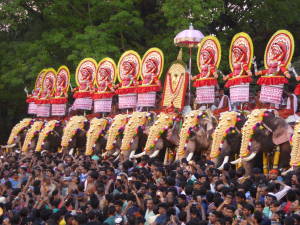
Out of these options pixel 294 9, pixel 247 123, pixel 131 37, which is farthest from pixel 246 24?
pixel 247 123

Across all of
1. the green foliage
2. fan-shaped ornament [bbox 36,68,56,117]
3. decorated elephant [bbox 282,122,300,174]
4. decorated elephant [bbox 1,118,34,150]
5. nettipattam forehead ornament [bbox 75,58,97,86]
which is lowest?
decorated elephant [bbox 1,118,34,150]

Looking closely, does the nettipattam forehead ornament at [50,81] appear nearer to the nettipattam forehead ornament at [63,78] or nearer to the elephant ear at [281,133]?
the nettipattam forehead ornament at [63,78]

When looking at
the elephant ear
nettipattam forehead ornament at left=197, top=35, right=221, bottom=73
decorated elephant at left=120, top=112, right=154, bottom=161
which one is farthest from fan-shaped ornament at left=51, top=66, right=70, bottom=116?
the elephant ear

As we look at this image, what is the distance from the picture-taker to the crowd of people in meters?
8.98

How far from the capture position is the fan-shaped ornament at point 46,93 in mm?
24938

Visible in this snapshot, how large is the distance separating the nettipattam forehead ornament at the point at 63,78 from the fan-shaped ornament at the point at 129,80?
3671 mm

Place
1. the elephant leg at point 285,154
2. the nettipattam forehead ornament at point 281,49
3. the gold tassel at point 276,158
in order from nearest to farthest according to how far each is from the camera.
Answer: the elephant leg at point 285,154, the gold tassel at point 276,158, the nettipattam forehead ornament at point 281,49

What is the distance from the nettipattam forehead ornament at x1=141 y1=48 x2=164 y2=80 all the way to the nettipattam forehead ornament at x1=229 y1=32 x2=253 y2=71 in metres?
3.18

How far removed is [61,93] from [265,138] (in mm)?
10838

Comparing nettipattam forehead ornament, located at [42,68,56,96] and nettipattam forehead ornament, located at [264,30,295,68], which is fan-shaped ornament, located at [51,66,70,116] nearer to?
nettipattam forehead ornament, located at [42,68,56,96]

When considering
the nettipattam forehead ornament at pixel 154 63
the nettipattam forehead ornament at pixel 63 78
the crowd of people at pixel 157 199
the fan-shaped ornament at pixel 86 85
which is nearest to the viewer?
the crowd of people at pixel 157 199

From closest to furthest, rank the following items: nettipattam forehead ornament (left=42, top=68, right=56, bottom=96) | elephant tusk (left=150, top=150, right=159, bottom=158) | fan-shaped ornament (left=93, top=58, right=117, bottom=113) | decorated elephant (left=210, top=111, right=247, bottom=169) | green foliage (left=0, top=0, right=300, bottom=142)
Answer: decorated elephant (left=210, top=111, right=247, bottom=169) < elephant tusk (left=150, top=150, right=159, bottom=158) < fan-shaped ornament (left=93, top=58, right=117, bottom=113) < nettipattam forehead ornament (left=42, top=68, right=56, bottom=96) < green foliage (left=0, top=0, right=300, bottom=142)

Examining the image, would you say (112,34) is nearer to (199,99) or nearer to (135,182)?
(199,99)

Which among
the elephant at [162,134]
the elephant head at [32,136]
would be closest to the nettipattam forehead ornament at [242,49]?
the elephant at [162,134]
